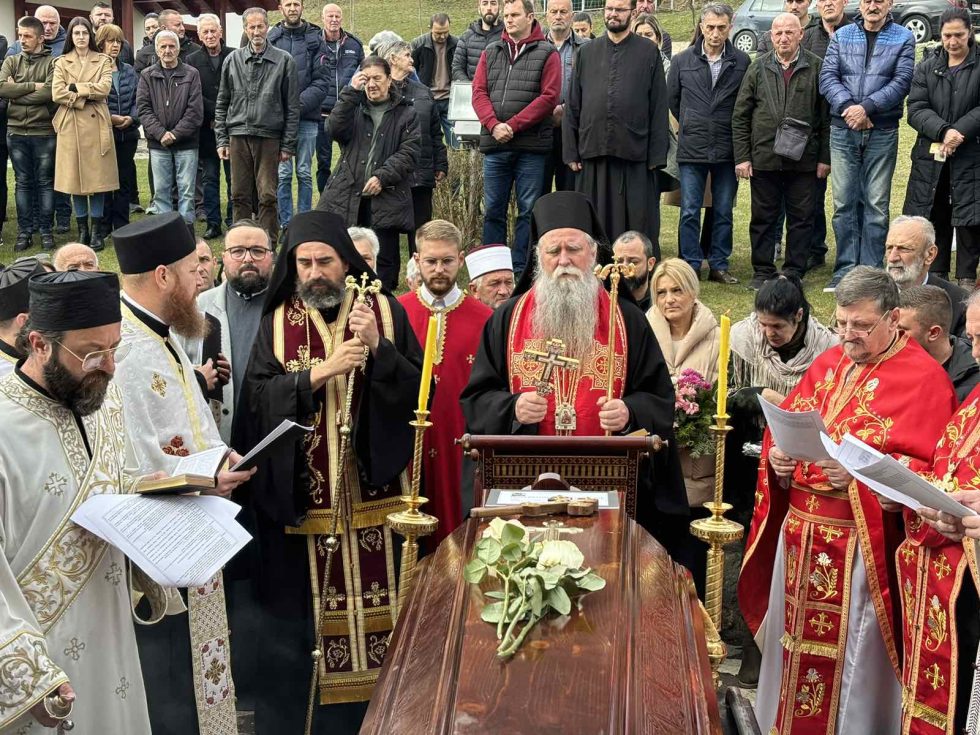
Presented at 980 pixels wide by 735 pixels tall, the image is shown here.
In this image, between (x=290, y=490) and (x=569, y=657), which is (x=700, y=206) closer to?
(x=290, y=490)

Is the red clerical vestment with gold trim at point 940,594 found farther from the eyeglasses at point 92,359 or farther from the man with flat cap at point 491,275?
the man with flat cap at point 491,275

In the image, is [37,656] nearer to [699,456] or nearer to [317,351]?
[317,351]

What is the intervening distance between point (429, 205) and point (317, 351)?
5.63m

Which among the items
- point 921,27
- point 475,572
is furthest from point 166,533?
point 921,27

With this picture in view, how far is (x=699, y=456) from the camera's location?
235 inches

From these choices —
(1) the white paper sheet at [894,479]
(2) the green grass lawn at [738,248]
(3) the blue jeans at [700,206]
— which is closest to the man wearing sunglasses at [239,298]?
(1) the white paper sheet at [894,479]

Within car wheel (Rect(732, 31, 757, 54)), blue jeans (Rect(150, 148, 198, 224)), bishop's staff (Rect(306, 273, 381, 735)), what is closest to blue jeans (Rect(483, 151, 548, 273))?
blue jeans (Rect(150, 148, 198, 224))

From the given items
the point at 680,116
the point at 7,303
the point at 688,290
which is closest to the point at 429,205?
the point at 680,116

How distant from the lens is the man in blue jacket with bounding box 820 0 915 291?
9406 millimetres

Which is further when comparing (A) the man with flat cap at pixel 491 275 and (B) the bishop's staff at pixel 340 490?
(A) the man with flat cap at pixel 491 275

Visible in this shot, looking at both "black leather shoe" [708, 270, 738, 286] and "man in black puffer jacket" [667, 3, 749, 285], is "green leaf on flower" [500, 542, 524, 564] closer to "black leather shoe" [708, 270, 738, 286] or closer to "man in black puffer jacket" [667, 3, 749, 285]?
"man in black puffer jacket" [667, 3, 749, 285]

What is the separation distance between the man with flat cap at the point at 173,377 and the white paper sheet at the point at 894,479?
7.18ft

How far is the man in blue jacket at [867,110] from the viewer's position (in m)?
9.41

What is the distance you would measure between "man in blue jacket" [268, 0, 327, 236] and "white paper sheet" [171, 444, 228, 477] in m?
8.00
